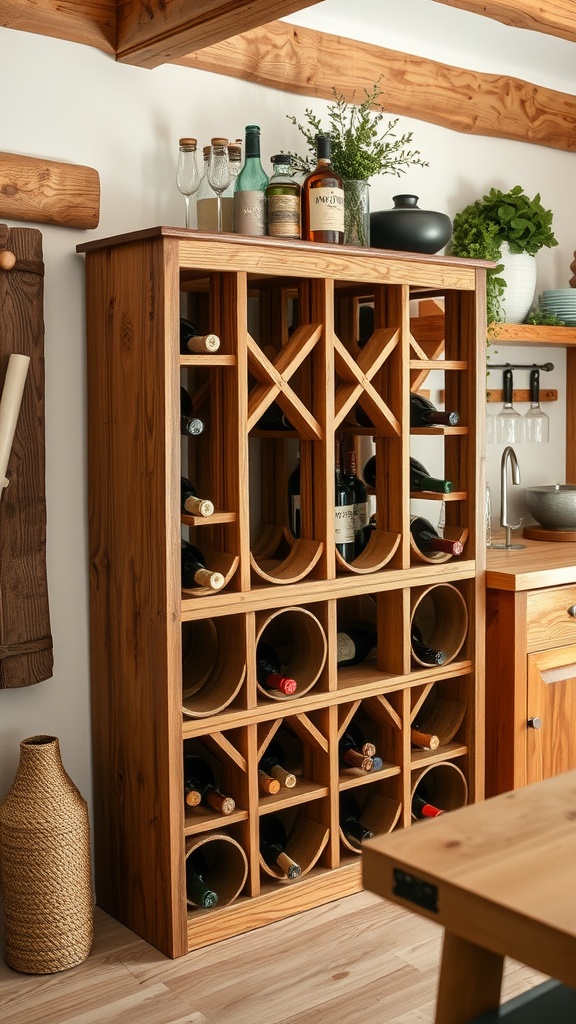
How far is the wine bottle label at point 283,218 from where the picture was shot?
277cm

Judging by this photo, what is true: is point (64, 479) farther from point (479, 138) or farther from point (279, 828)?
point (479, 138)

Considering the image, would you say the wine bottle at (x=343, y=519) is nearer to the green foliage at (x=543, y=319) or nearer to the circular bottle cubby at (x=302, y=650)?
the circular bottle cubby at (x=302, y=650)

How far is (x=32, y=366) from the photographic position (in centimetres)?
270

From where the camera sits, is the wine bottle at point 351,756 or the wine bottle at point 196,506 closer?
the wine bottle at point 196,506

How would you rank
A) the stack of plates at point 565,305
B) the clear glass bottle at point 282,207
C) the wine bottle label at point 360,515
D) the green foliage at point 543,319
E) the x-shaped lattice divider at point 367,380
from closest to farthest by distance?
the clear glass bottle at point 282,207, the x-shaped lattice divider at point 367,380, the wine bottle label at point 360,515, the green foliage at point 543,319, the stack of plates at point 565,305

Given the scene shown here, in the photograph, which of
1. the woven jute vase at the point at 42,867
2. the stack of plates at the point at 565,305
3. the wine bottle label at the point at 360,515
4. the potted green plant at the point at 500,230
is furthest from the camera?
the stack of plates at the point at 565,305

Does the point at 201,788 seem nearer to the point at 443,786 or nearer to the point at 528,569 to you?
the point at 443,786

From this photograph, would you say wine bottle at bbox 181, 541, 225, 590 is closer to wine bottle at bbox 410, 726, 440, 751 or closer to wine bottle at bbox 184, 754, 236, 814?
wine bottle at bbox 184, 754, 236, 814

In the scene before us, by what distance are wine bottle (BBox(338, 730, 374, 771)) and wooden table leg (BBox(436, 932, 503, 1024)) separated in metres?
1.49

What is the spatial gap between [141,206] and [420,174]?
45.7 inches

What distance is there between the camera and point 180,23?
2592 millimetres

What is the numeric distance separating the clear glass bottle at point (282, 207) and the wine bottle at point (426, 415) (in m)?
0.71

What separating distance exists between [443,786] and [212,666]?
0.94 metres

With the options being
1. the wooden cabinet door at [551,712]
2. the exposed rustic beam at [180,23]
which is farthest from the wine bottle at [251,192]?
the wooden cabinet door at [551,712]
